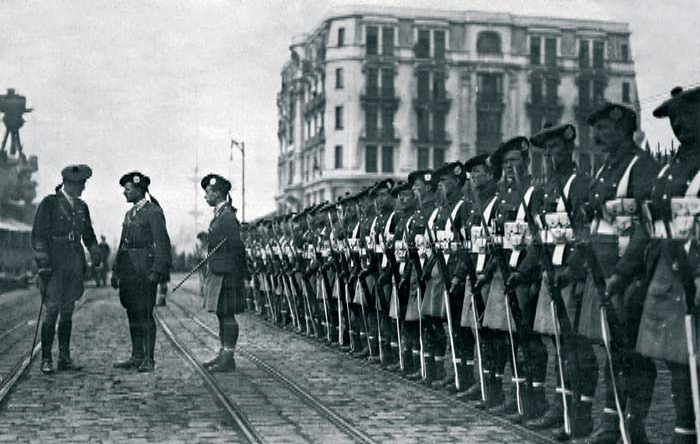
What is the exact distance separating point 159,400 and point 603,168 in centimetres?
448

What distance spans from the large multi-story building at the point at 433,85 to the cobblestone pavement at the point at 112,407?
55.2 m

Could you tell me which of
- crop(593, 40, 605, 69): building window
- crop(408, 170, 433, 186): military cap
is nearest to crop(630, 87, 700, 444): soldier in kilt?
crop(408, 170, 433, 186): military cap

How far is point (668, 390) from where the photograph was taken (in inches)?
448

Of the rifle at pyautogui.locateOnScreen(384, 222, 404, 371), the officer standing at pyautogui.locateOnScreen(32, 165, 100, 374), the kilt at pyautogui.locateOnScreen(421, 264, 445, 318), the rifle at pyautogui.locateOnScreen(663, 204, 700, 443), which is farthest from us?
the officer standing at pyautogui.locateOnScreen(32, 165, 100, 374)

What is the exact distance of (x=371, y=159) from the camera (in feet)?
235

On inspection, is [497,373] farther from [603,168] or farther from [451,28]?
[451,28]

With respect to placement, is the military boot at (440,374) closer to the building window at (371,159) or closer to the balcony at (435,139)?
the building window at (371,159)

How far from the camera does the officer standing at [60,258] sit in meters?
12.8

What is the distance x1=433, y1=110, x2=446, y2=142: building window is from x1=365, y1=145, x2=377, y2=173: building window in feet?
12.0

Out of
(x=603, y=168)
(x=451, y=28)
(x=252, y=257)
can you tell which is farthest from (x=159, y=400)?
(x=451, y=28)

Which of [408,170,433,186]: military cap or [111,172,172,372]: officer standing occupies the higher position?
[408,170,433,186]: military cap

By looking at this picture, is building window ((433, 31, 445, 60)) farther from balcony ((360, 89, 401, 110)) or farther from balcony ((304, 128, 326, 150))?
balcony ((304, 128, 326, 150))

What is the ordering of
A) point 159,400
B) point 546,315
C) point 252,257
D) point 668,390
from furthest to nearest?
point 252,257, point 668,390, point 159,400, point 546,315

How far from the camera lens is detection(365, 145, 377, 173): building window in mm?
71562
